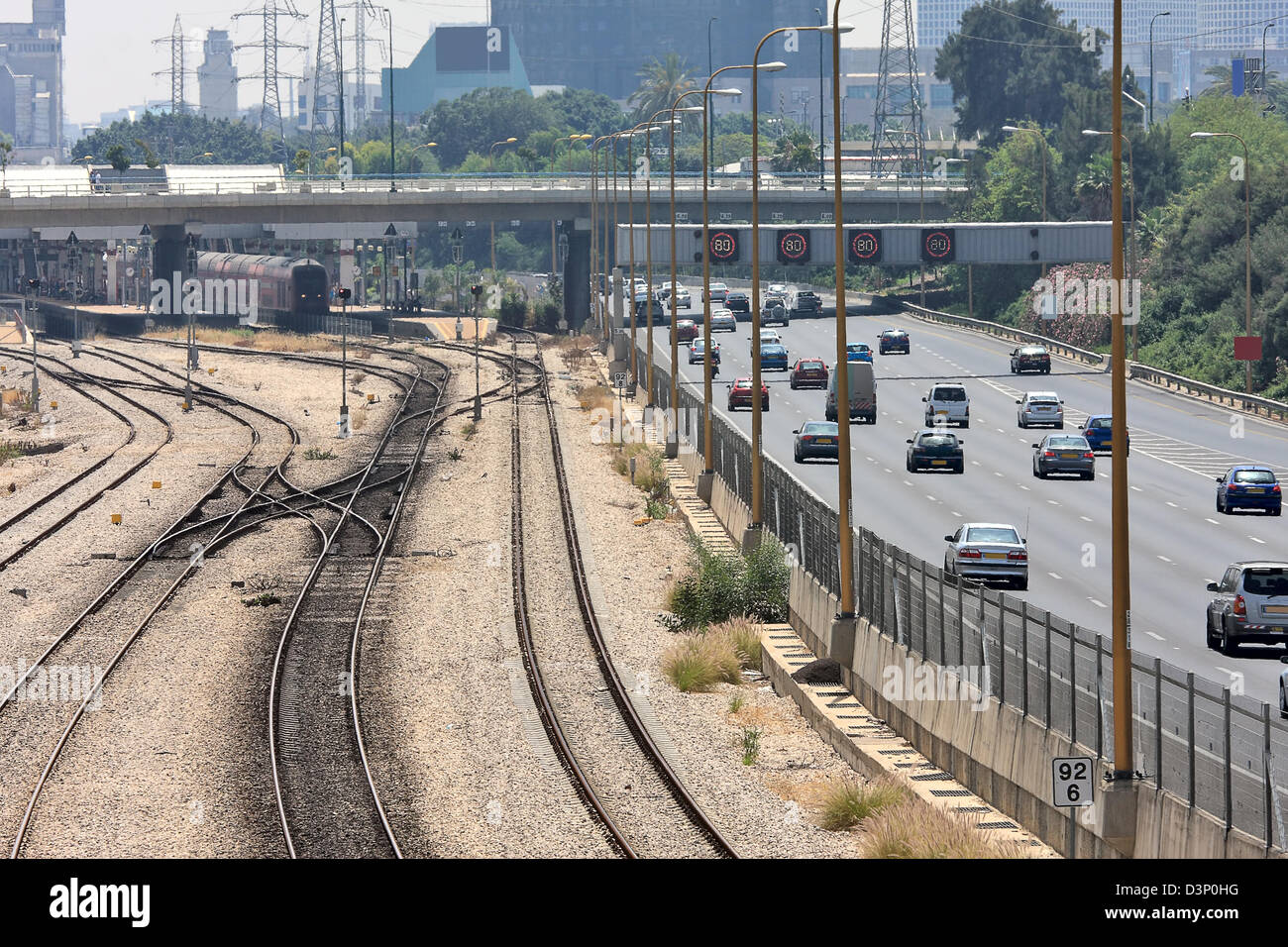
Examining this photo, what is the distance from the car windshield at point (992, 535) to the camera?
37125 mm

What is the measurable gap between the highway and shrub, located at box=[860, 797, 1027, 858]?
371 inches

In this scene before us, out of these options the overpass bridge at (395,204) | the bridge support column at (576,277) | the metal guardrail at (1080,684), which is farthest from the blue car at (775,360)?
the metal guardrail at (1080,684)

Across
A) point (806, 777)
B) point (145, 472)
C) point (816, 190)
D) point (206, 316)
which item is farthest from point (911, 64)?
point (806, 777)

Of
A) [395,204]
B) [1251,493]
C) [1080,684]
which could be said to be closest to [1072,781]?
[1080,684]

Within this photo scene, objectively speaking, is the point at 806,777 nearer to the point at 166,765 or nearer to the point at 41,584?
the point at 166,765

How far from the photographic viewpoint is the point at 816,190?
134 metres

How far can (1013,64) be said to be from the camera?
598 feet

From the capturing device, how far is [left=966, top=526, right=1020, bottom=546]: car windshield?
122ft

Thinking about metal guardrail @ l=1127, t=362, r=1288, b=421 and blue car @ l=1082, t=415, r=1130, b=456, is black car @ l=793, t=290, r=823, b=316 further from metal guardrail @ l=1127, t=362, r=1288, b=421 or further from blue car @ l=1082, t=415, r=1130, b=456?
blue car @ l=1082, t=415, r=1130, b=456

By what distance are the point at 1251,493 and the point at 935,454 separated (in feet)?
34.2

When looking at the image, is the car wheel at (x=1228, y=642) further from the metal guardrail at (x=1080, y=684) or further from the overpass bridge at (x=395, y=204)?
the overpass bridge at (x=395, y=204)

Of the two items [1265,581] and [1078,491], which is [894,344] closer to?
[1078,491]

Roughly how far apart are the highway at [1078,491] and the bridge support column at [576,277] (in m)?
37.9

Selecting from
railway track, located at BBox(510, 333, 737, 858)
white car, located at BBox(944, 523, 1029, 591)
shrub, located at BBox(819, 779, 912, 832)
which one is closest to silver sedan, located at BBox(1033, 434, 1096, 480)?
railway track, located at BBox(510, 333, 737, 858)
